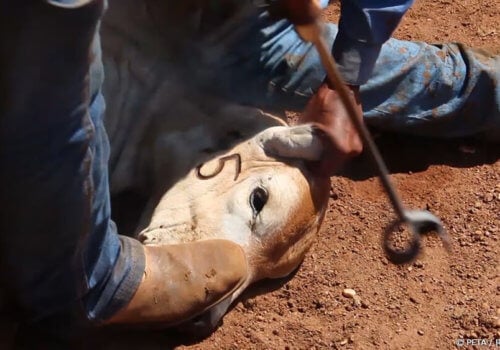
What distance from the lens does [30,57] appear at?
128 cm

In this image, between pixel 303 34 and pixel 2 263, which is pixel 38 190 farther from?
pixel 303 34

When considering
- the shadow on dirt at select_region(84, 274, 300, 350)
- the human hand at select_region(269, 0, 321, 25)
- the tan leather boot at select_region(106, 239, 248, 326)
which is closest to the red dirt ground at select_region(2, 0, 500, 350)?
the shadow on dirt at select_region(84, 274, 300, 350)

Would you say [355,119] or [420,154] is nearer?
[355,119]

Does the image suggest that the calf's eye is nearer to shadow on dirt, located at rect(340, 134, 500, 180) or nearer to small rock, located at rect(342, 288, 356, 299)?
small rock, located at rect(342, 288, 356, 299)

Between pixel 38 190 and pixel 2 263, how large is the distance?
19 cm

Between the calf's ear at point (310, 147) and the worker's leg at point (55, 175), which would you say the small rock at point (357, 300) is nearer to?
the calf's ear at point (310, 147)

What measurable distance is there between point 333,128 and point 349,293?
32 cm

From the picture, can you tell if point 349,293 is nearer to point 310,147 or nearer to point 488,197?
point 310,147

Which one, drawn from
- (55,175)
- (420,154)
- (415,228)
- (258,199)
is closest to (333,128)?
(258,199)

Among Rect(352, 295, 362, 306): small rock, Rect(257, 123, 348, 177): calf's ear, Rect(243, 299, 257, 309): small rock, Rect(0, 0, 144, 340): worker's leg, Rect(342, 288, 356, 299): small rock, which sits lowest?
Rect(352, 295, 362, 306): small rock

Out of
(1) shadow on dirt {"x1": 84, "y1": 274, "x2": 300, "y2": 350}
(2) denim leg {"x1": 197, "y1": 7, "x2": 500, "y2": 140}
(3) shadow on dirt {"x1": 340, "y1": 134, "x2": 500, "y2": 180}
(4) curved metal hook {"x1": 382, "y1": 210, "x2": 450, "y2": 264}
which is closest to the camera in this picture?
(4) curved metal hook {"x1": 382, "y1": 210, "x2": 450, "y2": 264}

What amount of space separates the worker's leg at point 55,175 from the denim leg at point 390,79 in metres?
0.60

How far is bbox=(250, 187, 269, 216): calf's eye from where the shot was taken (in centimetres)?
188

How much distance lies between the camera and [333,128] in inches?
73.7
